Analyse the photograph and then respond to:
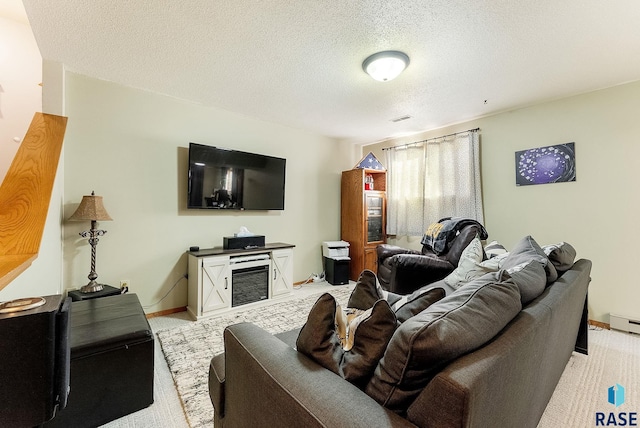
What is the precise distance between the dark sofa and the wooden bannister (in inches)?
34.6

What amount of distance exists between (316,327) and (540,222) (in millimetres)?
3458

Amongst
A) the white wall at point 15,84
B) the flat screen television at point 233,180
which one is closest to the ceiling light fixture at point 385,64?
the flat screen television at point 233,180

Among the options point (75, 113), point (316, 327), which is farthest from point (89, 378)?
point (75, 113)

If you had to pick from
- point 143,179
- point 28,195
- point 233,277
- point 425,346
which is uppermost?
point 143,179

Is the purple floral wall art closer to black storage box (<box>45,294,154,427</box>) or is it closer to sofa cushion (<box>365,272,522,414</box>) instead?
sofa cushion (<box>365,272,522,414</box>)

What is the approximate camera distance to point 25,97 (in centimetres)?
304

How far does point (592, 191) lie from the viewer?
286cm

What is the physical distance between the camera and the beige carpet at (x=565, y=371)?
1.59 meters

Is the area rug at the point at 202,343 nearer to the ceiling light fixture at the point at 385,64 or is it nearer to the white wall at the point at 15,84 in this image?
the ceiling light fixture at the point at 385,64

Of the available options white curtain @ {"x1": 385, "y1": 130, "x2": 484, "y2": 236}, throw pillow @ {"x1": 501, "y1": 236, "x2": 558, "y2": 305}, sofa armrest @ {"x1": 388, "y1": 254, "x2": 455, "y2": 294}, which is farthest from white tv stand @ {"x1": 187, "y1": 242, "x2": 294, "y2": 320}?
throw pillow @ {"x1": 501, "y1": 236, "x2": 558, "y2": 305}

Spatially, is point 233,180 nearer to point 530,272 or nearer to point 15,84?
point 15,84

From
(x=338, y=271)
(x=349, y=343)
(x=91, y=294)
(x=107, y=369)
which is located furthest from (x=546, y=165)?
(x=91, y=294)

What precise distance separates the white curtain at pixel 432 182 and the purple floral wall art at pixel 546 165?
0.48 meters

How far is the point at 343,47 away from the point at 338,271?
3.12m
